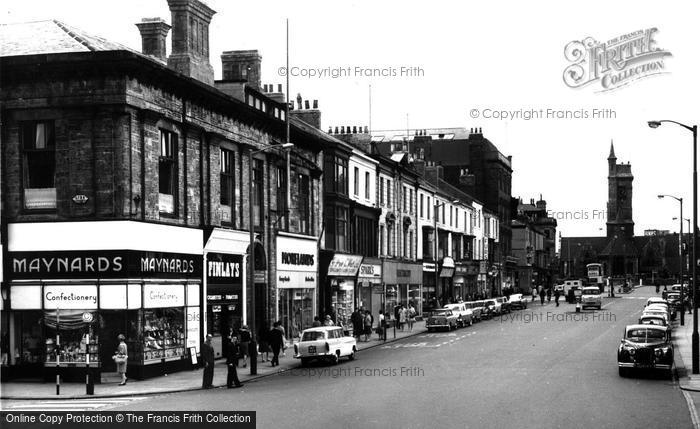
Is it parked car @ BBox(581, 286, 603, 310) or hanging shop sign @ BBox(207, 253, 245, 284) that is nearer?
hanging shop sign @ BBox(207, 253, 245, 284)

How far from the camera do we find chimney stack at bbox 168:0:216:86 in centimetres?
3672

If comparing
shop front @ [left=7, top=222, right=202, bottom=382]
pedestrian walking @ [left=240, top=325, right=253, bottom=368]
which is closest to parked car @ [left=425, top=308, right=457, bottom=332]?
pedestrian walking @ [left=240, top=325, right=253, bottom=368]

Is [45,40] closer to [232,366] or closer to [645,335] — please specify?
[232,366]

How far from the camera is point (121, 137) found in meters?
29.2

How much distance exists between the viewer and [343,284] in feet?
175

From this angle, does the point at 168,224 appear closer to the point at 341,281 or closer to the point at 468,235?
the point at 341,281

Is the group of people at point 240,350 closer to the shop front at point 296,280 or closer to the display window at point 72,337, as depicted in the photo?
the display window at point 72,337

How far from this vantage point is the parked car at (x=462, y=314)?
5722cm

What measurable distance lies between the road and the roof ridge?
41.8 feet

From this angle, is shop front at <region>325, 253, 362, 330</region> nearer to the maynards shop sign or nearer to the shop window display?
the shop window display

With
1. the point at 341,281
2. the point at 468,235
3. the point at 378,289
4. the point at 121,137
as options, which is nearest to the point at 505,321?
the point at 378,289

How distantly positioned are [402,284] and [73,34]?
129 feet

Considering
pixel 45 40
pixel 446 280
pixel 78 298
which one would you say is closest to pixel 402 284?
pixel 446 280

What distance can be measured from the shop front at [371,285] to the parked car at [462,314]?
501cm
